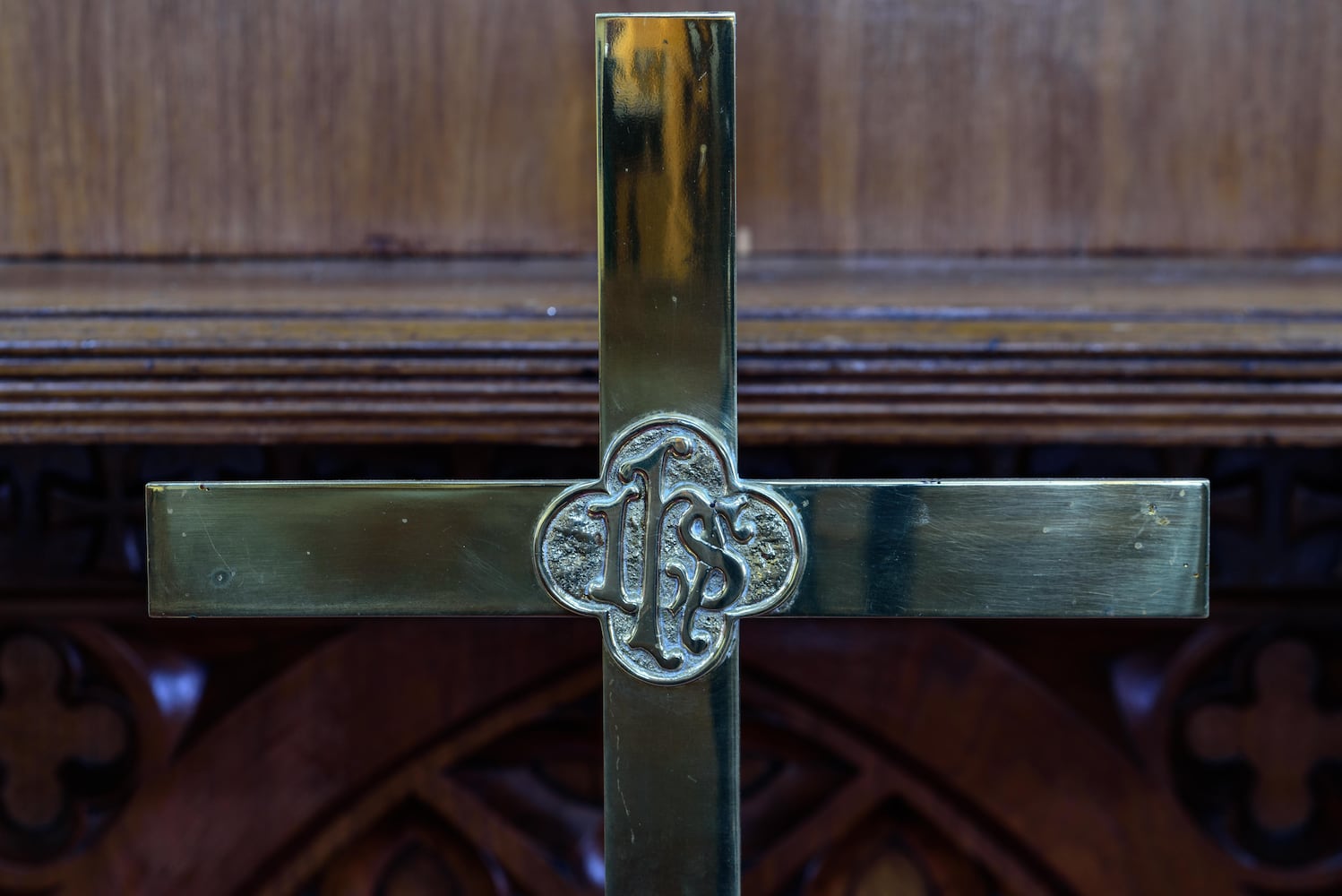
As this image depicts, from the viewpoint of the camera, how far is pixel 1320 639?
534mm

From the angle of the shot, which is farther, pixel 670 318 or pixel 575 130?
pixel 575 130

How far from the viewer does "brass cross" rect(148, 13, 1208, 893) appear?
380mm

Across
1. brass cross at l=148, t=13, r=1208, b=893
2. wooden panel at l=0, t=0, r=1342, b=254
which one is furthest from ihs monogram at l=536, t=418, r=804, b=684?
wooden panel at l=0, t=0, r=1342, b=254

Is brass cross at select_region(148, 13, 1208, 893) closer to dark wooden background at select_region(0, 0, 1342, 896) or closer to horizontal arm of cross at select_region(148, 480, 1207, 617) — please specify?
horizontal arm of cross at select_region(148, 480, 1207, 617)

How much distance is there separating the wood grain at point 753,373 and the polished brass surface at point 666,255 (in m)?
0.03

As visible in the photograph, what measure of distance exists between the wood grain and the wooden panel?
14cm

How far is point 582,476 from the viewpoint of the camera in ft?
1.64

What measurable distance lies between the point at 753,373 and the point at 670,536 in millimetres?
86

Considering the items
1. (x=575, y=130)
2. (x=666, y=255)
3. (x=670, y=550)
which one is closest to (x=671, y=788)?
(x=670, y=550)

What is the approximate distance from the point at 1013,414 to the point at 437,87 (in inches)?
14.6

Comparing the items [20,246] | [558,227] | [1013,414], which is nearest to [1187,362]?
[1013,414]

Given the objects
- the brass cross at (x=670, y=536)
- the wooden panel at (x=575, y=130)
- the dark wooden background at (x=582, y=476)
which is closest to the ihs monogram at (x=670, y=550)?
the brass cross at (x=670, y=536)

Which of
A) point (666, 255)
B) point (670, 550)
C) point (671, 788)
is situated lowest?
point (671, 788)

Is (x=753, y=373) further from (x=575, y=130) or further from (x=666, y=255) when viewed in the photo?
(x=575, y=130)
